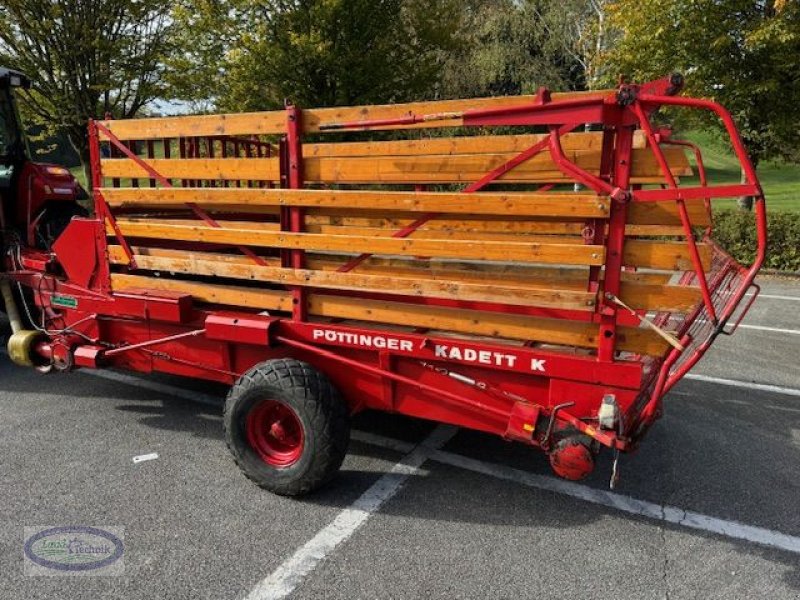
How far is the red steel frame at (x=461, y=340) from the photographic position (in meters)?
2.83

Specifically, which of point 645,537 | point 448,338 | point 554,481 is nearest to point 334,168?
point 448,338

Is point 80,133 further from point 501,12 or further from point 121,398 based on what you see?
point 501,12

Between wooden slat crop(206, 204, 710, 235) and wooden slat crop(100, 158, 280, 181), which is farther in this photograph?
wooden slat crop(100, 158, 280, 181)

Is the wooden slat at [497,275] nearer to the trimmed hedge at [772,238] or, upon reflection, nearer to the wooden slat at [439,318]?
the wooden slat at [439,318]

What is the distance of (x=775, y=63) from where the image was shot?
1028cm

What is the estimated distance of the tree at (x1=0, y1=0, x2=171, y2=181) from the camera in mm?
12945

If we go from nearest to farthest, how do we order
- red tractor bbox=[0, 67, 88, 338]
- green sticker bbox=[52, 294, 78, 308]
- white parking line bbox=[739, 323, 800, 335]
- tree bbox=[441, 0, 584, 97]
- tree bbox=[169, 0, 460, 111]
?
1. green sticker bbox=[52, 294, 78, 308]
2. red tractor bbox=[0, 67, 88, 338]
3. white parking line bbox=[739, 323, 800, 335]
4. tree bbox=[169, 0, 460, 111]
5. tree bbox=[441, 0, 584, 97]

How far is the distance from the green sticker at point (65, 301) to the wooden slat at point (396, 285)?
3.21 feet

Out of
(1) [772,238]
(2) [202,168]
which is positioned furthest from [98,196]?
(1) [772,238]

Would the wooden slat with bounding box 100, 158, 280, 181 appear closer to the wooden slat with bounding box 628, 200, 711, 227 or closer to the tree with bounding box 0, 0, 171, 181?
the wooden slat with bounding box 628, 200, 711, 227

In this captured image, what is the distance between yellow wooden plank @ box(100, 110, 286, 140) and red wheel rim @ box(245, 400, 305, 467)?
1.55 metres

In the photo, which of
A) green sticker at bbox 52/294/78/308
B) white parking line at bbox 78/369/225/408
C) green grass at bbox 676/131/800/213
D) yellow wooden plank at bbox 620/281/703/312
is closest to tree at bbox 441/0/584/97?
green grass at bbox 676/131/800/213

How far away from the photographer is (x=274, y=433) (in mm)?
3664

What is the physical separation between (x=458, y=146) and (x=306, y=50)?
33.5 ft
